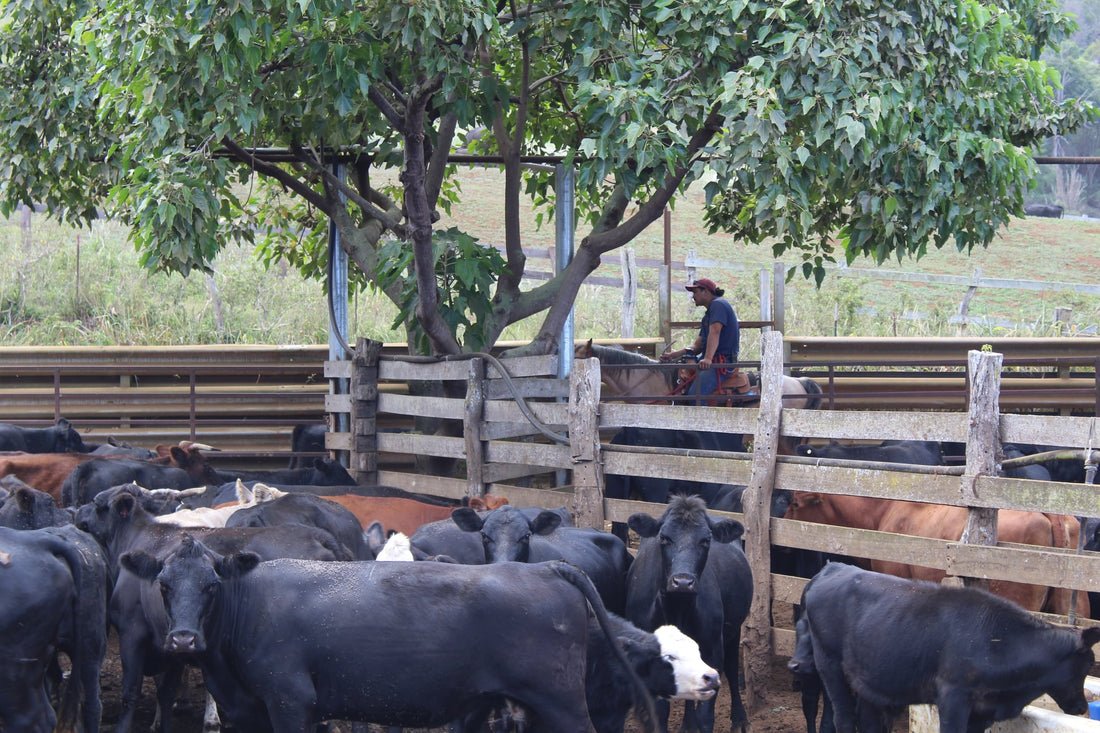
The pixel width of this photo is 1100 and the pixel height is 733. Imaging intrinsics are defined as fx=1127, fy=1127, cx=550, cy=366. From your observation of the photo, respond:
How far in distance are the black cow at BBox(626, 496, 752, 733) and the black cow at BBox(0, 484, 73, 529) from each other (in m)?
3.48

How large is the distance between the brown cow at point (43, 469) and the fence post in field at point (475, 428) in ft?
10.9

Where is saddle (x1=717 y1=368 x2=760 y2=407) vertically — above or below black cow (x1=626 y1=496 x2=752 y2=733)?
above

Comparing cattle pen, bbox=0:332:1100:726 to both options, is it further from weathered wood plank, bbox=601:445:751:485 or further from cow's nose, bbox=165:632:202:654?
cow's nose, bbox=165:632:202:654

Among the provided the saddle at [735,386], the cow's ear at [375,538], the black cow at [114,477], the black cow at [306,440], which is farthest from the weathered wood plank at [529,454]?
the black cow at [306,440]

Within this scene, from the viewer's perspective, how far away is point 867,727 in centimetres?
562

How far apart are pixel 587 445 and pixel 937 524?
2.40 meters

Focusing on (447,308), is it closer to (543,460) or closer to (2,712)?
(543,460)

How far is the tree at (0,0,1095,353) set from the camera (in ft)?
24.0

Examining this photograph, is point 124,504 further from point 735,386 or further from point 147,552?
point 735,386

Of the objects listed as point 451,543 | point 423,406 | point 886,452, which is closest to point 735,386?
point 886,452

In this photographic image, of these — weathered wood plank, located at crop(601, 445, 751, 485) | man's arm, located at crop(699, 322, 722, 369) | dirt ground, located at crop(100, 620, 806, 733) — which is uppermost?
man's arm, located at crop(699, 322, 722, 369)

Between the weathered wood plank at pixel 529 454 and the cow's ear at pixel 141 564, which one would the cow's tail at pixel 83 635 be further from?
the weathered wood plank at pixel 529 454

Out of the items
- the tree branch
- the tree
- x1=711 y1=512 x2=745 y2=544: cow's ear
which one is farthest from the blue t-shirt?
x1=711 y1=512 x2=745 y2=544: cow's ear

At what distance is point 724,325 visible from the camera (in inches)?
451
